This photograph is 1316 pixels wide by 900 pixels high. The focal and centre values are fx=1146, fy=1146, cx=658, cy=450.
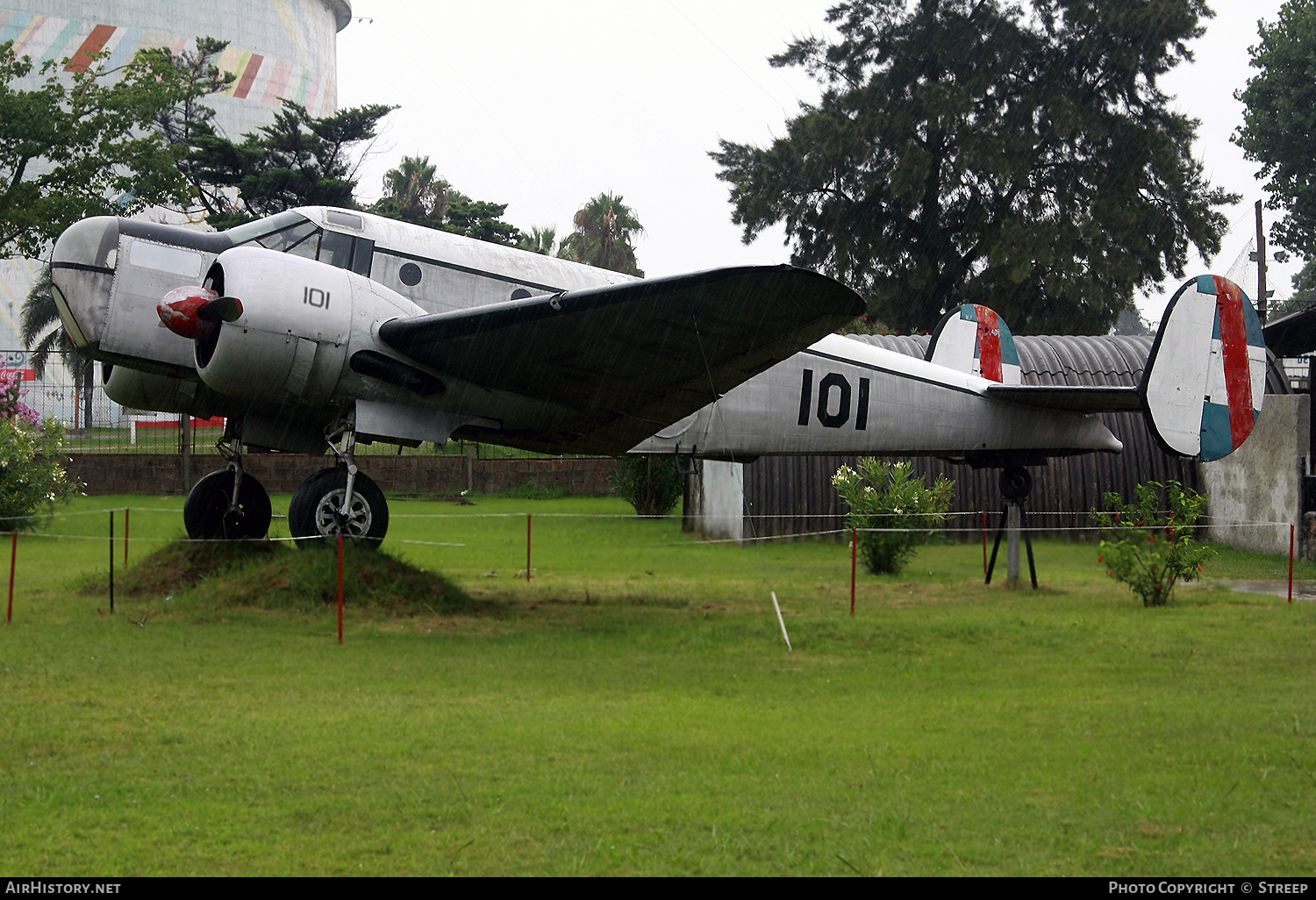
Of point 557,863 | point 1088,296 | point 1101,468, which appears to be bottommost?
point 557,863

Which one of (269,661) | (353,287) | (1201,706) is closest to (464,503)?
(353,287)

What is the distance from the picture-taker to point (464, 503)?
2302cm

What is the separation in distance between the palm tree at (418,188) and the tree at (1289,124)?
35716 mm

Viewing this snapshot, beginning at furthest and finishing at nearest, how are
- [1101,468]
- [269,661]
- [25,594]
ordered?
[1101,468] → [25,594] → [269,661]

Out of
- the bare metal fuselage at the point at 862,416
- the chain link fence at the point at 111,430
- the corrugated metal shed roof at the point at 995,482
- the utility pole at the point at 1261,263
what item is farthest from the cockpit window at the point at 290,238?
the utility pole at the point at 1261,263

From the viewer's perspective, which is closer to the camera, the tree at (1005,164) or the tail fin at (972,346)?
the tail fin at (972,346)

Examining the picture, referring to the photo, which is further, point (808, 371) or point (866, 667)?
point (808, 371)

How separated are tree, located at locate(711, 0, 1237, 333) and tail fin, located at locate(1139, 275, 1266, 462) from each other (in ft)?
73.3

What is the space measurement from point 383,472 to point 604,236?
3014cm

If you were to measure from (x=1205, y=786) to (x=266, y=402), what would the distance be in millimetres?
7634

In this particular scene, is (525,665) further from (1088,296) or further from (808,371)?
(1088,296)

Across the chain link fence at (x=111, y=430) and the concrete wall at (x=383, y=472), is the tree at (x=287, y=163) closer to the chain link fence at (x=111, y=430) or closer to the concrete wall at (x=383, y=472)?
the chain link fence at (x=111, y=430)

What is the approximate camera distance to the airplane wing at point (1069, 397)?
11.9m

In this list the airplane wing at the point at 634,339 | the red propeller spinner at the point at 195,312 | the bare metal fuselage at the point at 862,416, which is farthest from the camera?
the bare metal fuselage at the point at 862,416
